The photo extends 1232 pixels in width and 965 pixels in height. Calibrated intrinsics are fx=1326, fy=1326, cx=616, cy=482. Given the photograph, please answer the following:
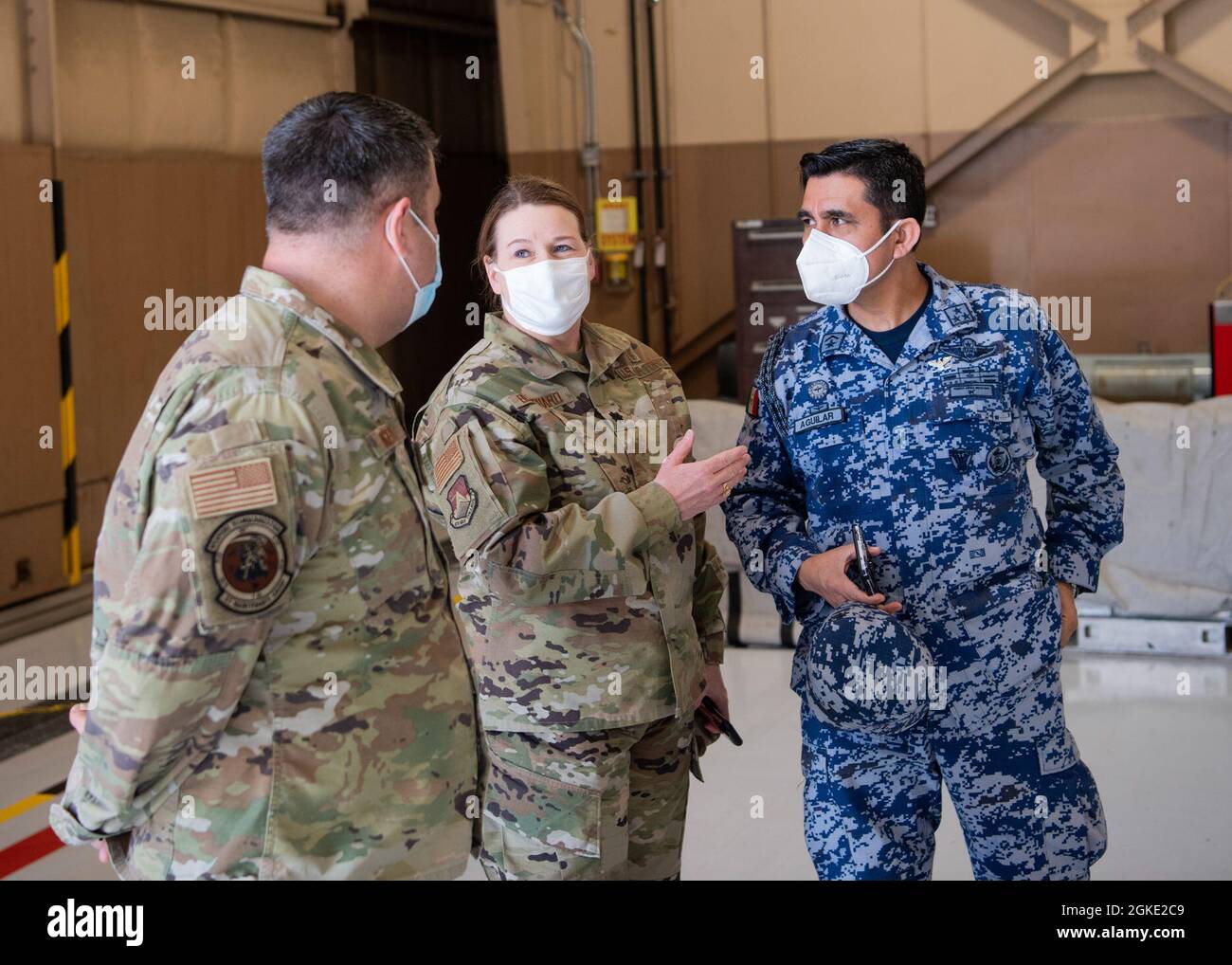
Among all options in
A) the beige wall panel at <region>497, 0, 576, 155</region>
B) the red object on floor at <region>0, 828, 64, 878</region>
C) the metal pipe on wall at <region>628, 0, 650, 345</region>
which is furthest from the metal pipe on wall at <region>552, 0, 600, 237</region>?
the red object on floor at <region>0, 828, 64, 878</region>

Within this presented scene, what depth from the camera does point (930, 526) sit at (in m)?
2.43

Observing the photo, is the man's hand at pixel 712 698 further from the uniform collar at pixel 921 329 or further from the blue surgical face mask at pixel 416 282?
the blue surgical face mask at pixel 416 282

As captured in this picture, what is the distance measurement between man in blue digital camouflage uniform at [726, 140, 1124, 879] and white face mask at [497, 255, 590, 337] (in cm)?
44

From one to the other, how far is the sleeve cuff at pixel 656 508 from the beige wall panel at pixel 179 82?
18.0 feet

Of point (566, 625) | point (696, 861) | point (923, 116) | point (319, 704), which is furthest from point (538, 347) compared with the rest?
point (923, 116)

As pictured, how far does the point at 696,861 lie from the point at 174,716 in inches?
93.9

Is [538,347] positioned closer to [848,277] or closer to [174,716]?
[848,277]

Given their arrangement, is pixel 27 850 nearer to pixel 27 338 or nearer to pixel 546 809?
pixel 546 809

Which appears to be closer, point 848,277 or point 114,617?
point 114,617

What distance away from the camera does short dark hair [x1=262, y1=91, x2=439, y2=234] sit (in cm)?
169

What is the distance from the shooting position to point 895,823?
7.98ft

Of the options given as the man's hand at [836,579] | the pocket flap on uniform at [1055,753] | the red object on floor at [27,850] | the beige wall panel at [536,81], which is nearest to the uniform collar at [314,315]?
the man's hand at [836,579]

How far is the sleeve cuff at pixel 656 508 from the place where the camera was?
223 centimetres

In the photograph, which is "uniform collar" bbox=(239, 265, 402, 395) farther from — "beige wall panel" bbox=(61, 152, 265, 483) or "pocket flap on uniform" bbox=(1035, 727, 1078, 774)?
"beige wall panel" bbox=(61, 152, 265, 483)
